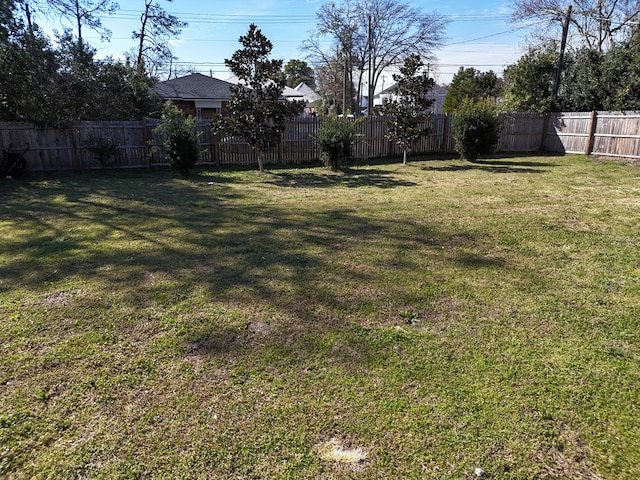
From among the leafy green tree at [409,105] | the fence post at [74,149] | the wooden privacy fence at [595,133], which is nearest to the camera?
the fence post at [74,149]

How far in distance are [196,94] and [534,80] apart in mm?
16319

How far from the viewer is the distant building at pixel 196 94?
21688 millimetres

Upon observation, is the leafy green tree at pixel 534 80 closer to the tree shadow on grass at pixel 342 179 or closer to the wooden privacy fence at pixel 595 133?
the wooden privacy fence at pixel 595 133

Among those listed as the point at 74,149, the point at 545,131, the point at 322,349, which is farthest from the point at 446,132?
the point at 322,349

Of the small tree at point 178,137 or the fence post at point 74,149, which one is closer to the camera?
the small tree at point 178,137

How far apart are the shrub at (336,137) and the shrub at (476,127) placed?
3744mm

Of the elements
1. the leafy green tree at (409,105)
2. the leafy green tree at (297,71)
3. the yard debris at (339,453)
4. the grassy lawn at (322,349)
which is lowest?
the yard debris at (339,453)

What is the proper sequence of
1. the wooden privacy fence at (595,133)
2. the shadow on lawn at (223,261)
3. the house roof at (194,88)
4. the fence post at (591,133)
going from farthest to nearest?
the house roof at (194,88)
the fence post at (591,133)
the wooden privacy fence at (595,133)
the shadow on lawn at (223,261)

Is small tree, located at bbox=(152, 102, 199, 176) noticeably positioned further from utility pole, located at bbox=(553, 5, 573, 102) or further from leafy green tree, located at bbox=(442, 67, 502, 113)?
leafy green tree, located at bbox=(442, 67, 502, 113)

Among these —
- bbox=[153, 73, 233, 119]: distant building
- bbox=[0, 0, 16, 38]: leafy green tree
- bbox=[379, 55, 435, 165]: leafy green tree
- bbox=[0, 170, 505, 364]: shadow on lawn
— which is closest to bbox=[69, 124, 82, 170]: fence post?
bbox=[0, 0, 16, 38]: leafy green tree

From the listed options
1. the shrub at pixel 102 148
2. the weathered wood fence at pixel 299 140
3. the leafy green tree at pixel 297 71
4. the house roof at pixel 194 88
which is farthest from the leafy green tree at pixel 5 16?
the leafy green tree at pixel 297 71

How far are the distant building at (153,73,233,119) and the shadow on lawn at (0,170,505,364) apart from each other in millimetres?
15631

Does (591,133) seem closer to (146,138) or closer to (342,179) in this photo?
(342,179)

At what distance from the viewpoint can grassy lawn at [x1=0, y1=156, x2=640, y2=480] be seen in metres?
1.95
